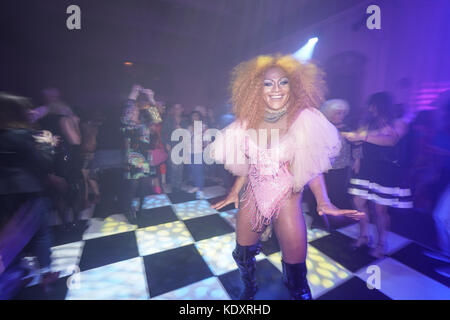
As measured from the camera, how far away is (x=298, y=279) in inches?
42.5

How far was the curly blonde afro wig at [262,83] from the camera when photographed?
3.72 feet

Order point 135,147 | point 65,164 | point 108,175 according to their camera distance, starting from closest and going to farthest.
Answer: point 65,164 < point 135,147 < point 108,175

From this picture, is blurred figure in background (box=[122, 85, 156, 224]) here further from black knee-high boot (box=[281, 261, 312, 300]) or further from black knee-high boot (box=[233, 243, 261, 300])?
black knee-high boot (box=[281, 261, 312, 300])

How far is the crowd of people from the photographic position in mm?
1313

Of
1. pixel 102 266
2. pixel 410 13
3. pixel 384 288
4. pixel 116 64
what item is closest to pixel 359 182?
pixel 384 288

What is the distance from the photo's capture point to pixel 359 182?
6.07 feet

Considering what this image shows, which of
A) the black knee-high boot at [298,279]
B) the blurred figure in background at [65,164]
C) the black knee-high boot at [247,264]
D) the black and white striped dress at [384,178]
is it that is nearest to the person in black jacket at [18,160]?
the blurred figure in background at [65,164]

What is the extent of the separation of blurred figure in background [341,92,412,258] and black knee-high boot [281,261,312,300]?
1.13 metres

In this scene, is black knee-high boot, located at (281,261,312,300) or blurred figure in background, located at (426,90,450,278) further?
blurred figure in background, located at (426,90,450,278)

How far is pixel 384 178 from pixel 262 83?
1437mm

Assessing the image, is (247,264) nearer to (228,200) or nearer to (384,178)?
(228,200)

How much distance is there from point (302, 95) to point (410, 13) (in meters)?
3.66

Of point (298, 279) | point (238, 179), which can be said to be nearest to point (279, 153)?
point (238, 179)

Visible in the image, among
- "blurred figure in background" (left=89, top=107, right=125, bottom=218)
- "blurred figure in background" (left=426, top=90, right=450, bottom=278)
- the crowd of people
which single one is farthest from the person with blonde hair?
"blurred figure in background" (left=89, top=107, right=125, bottom=218)
